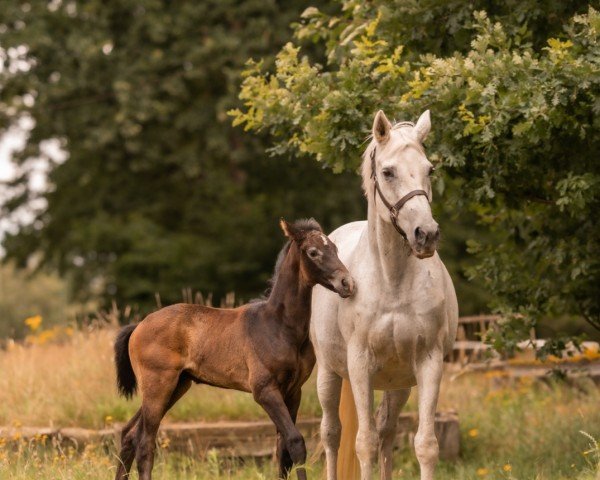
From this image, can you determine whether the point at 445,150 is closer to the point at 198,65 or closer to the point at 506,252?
the point at 506,252

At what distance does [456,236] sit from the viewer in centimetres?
2223

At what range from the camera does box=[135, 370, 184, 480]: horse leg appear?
7125 millimetres

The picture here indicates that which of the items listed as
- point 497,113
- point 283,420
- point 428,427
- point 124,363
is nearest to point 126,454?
point 124,363

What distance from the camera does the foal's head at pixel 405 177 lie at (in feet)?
19.4

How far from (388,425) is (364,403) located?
1.05m

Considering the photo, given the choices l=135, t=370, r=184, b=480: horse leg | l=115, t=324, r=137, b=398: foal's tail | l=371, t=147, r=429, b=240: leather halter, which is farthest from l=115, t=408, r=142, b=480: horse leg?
l=371, t=147, r=429, b=240: leather halter

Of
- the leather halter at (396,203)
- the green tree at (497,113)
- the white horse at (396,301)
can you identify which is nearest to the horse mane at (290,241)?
the white horse at (396,301)

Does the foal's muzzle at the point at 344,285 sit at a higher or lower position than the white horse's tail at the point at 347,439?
higher

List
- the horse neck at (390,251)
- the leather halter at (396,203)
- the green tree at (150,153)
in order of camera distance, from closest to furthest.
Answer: the leather halter at (396,203)
the horse neck at (390,251)
the green tree at (150,153)

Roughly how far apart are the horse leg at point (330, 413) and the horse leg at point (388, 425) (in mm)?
319

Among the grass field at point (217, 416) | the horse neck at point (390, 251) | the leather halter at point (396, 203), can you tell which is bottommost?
the grass field at point (217, 416)

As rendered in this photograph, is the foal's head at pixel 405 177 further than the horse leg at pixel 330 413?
No

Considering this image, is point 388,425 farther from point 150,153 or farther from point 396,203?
point 150,153

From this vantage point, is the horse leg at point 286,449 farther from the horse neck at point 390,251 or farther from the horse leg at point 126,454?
the horse neck at point 390,251
